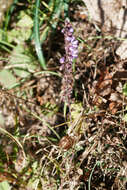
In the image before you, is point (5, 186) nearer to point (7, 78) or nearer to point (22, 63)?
point (7, 78)

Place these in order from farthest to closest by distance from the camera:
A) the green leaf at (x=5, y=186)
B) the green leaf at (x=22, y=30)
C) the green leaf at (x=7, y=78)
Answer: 1. the green leaf at (x=22, y=30)
2. the green leaf at (x=7, y=78)
3. the green leaf at (x=5, y=186)

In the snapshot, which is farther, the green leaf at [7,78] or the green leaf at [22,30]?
the green leaf at [22,30]

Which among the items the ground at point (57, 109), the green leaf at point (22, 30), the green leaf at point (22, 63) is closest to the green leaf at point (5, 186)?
the ground at point (57, 109)

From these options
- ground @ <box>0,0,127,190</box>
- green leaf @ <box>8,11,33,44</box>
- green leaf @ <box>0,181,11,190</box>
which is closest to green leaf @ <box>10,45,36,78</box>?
ground @ <box>0,0,127,190</box>

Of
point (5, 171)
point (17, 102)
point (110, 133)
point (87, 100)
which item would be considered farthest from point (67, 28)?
point (5, 171)

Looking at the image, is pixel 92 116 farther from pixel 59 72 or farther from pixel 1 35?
pixel 1 35

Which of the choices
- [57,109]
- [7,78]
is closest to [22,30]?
[7,78]

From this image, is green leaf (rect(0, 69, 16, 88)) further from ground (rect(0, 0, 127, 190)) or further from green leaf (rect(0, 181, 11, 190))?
green leaf (rect(0, 181, 11, 190))

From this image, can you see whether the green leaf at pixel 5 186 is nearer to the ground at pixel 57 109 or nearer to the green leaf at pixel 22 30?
the ground at pixel 57 109
